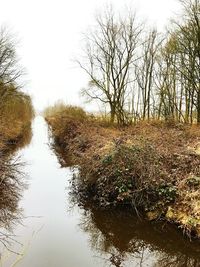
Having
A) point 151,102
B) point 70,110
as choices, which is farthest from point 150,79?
point 70,110

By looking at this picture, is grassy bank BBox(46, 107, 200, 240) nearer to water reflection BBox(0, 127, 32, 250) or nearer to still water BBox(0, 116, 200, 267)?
still water BBox(0, 116, 200, 267)

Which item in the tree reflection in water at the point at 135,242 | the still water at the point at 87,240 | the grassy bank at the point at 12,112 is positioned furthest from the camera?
the grassy bank at the point at 12,112

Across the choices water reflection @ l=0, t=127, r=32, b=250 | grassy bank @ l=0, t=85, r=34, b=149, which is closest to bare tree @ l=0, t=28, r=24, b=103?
grassy bank @ l=0, t=85, r=34, b=149

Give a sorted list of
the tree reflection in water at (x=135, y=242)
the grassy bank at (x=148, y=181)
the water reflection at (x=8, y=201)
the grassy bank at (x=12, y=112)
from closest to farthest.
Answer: the tree reflection in water at (x=135, y=242)
the water reflection at (x=8, y=201)
the grassy bank at (x=148, y=181)
the grassy bank at (x=12, y=112)

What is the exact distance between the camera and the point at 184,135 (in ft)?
64.1

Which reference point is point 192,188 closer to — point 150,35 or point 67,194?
point 67,194

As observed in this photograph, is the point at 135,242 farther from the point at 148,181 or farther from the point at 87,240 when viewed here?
the point at 148,181

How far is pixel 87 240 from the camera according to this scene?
10539mm

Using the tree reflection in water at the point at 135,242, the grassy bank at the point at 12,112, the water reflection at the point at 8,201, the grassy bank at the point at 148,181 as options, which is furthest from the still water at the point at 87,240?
the grassy bank at the point at 12,112

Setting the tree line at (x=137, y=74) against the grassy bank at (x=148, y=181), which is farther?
the tree line at (x=137, y=74)

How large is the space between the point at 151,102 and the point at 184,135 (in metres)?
19.6

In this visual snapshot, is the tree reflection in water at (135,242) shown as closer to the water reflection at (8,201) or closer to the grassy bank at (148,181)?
the grassy bank at (148,181)

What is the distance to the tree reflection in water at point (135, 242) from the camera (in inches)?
364

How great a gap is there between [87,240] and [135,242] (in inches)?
49.5
